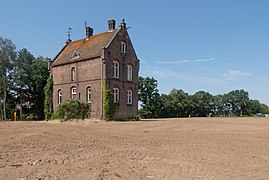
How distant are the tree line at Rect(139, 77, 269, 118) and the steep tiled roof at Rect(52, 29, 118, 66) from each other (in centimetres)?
2274

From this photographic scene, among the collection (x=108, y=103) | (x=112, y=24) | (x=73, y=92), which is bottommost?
(x=108, y=103)

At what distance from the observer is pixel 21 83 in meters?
41.7

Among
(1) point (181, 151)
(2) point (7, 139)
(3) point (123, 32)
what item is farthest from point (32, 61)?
(1) point (181, 151)

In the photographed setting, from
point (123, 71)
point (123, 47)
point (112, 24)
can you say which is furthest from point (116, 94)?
point (112, 24)

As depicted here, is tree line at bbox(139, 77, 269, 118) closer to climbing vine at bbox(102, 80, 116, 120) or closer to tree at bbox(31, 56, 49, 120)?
tree at bbox(31, 56, 49, 120)

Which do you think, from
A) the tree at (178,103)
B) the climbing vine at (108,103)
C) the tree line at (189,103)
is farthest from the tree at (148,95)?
the climbing vine at (108,103)

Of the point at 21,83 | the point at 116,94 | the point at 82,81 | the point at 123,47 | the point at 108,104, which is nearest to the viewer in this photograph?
the point at 108,104

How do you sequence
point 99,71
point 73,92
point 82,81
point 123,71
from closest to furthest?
point 99,71 < point 82,81 < point 123,71 < point 73,92

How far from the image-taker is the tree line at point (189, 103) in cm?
6031

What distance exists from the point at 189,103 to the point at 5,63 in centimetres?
5056

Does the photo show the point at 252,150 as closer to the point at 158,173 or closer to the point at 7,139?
the point at 158,173

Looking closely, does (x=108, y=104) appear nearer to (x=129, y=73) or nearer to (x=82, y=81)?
(x=82, y=81)

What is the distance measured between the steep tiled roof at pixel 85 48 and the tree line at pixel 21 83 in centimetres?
684

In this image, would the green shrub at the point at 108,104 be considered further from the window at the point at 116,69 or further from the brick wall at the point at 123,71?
the window at the point at 116,69
